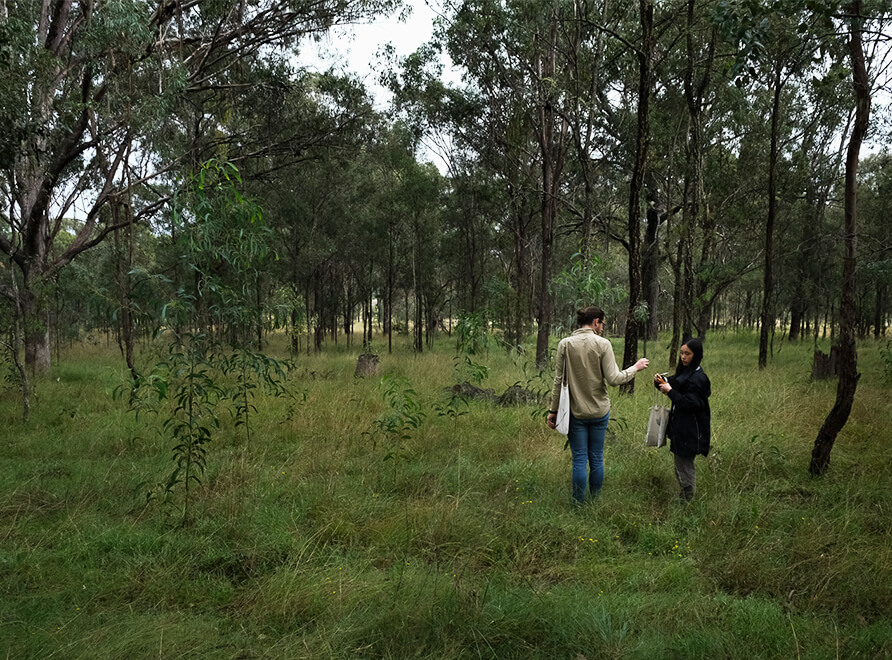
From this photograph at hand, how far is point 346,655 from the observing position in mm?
2658

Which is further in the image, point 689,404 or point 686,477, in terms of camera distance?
point 686,477

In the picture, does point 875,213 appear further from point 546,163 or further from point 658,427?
point 658,427

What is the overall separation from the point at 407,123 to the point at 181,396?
16.8 m

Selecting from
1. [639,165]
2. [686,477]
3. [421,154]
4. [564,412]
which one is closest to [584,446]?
[564,412]

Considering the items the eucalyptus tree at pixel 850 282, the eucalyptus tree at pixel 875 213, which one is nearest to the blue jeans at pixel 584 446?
the eucalyptus tree at pixel 850 282

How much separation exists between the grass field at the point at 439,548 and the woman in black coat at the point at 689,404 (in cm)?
55

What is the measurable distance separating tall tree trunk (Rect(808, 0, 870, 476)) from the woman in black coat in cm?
167

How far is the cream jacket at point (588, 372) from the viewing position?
→ 179 inches

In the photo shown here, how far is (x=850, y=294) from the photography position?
5.26 m

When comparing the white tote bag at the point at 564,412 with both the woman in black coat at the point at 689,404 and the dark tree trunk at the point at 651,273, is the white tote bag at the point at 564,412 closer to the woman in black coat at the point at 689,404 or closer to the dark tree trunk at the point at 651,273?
the woman in black coat at the point at 689,404

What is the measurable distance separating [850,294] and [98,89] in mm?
14350

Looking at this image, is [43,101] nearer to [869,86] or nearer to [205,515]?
[205,515]

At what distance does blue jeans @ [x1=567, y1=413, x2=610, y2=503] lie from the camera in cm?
467

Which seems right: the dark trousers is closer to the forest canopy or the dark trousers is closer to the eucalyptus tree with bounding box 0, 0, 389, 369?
the forest canopy
